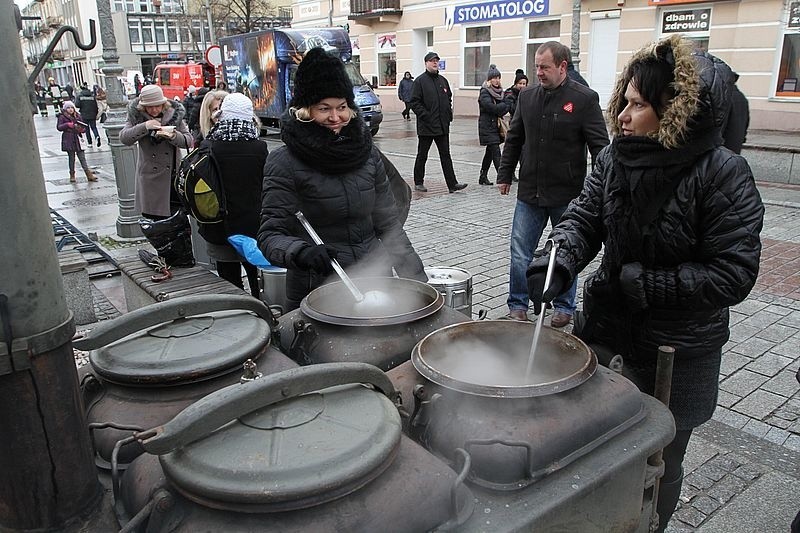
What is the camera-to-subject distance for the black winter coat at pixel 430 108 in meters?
9.70

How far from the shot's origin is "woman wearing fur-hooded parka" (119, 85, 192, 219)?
233 inches

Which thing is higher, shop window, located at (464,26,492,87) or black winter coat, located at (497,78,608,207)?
shop window, located at (464,26,492,87)

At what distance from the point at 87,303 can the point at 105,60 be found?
396 centimetres

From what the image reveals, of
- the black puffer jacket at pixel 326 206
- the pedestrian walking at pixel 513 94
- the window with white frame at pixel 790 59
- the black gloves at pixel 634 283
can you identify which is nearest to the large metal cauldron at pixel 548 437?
the black gloves at pixel 634 283

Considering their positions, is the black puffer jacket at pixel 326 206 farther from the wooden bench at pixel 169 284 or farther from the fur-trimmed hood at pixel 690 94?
the fur-trimmed hood at pixel 690 94

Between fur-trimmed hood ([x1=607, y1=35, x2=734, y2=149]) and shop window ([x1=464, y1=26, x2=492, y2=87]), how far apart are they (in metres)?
20.3

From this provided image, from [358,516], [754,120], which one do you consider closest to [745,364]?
[358,516]

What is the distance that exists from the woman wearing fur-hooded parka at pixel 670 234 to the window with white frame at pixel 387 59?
2445cm

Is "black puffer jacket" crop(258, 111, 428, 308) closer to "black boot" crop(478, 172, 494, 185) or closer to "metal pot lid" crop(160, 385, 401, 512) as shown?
"metal pot lid" crop(160, 385, 401, 512)

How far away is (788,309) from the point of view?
4.80 m

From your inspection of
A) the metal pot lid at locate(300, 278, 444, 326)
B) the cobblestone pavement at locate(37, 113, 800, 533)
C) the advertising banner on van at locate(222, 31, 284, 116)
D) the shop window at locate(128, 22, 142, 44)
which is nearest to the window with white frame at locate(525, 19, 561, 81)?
the advertising banner on van at locate(222, 31, 284, 116)

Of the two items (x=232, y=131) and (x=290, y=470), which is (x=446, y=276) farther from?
(x=290, y=470)

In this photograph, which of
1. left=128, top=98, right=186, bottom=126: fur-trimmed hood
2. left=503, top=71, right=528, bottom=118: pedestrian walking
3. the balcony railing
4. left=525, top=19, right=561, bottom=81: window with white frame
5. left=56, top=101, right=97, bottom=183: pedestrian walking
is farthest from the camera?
the balcony railing

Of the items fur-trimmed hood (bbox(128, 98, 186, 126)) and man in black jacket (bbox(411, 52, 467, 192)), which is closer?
fur-trimmed hood (bbox(128, 98, 186, 126))
